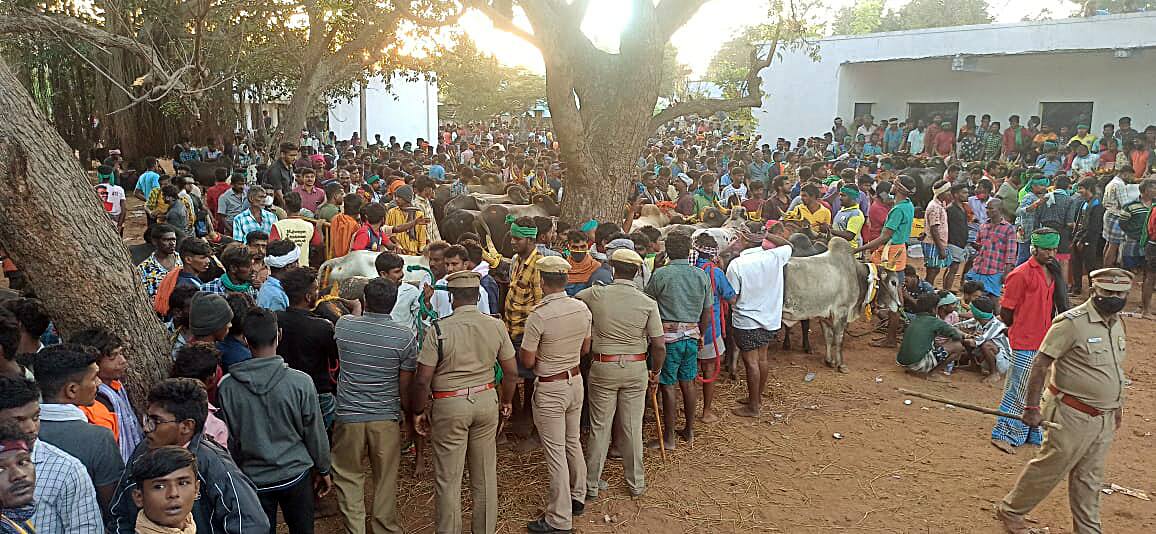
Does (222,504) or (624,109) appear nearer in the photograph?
(222,504)

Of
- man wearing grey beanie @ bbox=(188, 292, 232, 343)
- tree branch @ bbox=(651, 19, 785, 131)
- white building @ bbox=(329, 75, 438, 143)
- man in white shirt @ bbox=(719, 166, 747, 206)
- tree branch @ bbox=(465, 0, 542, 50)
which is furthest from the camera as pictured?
white building @ bbox=(329, 75, 438, 143)

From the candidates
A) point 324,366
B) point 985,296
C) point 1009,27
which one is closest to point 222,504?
point 324,366

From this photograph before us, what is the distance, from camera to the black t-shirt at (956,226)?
10.0 metres

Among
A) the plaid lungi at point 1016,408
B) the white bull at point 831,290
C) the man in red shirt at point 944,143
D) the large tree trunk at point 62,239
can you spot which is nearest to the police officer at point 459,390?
the large tree trunk at point 62,239

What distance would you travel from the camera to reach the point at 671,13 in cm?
866

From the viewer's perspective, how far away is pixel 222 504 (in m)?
3.22

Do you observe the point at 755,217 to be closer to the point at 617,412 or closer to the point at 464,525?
the point at 617,412

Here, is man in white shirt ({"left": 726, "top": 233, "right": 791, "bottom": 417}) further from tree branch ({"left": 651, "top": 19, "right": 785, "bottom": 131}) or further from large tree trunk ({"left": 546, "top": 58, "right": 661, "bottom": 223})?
large tree trunk ({"left": 546, "top": 58, "right": 661, "bottom": 223})

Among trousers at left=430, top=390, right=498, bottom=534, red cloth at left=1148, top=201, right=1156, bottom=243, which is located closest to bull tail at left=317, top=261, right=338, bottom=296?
trousers at left=430, top=390, right=498, bottom=534

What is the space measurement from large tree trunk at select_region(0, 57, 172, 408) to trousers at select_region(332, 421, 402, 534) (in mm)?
1063

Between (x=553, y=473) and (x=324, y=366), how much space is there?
5.03 feet

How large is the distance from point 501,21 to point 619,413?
4728mm

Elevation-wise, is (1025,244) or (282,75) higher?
(282,75)

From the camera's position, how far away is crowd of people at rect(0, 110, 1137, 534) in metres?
3.23
